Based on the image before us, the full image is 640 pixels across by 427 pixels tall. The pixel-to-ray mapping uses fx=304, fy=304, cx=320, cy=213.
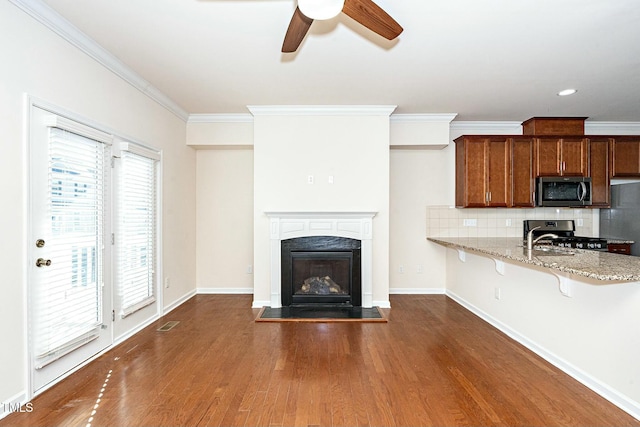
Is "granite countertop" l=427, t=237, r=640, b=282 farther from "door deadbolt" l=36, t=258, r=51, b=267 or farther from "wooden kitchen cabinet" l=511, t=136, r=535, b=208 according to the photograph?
"door deadbolt" l=36, t=258, r=51, b=267

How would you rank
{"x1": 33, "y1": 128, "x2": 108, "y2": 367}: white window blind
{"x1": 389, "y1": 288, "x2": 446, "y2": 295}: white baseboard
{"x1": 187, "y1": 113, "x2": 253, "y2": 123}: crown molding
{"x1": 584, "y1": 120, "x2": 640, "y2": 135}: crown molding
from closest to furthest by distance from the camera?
1. {"x1": 33, "y1": 128, "x2": 108, "y2": 367}: white window blind
2. {"x1": 187, "y1": 113, "x2": 253, "y2": 123}: crown molding
3. {"x1": 584, "y1": 120, "x2": 640, "y2": 135}: crown molding
4. {"x1": 389, "y1": 288, "x2": 446, "y2": 295}: white baseboard

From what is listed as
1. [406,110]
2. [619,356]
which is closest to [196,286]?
[406,110]

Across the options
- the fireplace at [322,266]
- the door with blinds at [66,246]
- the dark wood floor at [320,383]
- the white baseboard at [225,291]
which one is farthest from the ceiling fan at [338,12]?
the white baseboard at [225,291]

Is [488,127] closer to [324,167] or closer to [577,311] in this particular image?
[324,167]

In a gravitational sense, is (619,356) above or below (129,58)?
below

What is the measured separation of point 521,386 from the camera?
220cm

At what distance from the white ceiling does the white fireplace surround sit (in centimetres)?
146

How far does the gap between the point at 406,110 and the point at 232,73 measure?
2.28 m

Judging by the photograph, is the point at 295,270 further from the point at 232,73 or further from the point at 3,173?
the point at 3,173

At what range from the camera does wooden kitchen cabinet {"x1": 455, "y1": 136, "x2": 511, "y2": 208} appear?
420cm

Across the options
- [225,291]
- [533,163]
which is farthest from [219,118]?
[533,163]

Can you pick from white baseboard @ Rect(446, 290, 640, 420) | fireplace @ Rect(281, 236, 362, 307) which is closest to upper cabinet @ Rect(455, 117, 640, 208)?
white baseboard @ Rect(446, 290, 640, 420)

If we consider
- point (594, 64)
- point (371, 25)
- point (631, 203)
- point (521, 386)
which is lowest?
point (521, 386)

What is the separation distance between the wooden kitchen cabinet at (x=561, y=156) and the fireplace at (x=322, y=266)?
282cm
